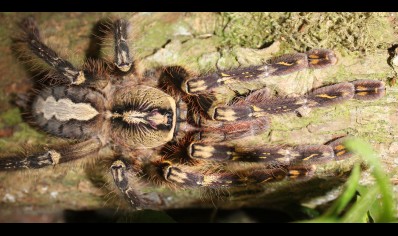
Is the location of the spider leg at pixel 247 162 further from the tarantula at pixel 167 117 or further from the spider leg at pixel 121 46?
the spider leg at pixel 121 46

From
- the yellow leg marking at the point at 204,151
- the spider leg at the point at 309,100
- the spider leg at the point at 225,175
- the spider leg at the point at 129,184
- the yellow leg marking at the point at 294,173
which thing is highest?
the spider leg at the point at 309,100

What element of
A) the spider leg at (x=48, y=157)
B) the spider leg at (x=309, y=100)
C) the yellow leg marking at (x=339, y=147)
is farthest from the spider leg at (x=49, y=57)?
the yellow leg marking at (x=339, y=147)

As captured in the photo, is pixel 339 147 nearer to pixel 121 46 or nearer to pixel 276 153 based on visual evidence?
pixel 276 153

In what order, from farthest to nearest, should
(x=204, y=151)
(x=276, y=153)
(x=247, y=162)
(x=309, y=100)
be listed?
(x=247, y=162) → (x=204, y=151) → (x=276, y=153) → (x=309, y=100)

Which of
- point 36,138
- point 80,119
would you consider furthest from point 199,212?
point 36,138

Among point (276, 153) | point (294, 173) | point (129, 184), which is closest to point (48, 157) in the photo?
point (129, 184)

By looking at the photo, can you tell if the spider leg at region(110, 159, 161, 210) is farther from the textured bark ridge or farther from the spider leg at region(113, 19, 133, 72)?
the spider leg at region(113, 19, 133, 72)
